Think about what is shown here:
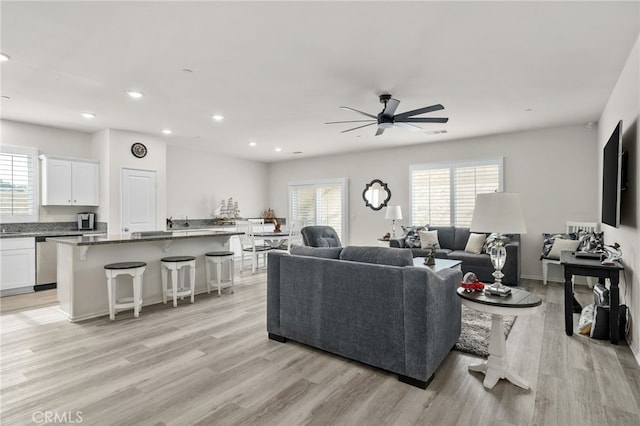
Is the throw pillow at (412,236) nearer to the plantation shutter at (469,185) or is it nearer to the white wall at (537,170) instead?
the white wall at (537,170)

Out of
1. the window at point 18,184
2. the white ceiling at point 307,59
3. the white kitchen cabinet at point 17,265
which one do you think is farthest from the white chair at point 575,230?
the window at point 18,184

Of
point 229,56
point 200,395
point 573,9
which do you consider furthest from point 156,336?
point 573,9

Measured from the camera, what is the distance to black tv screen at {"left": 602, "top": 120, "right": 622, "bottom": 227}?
3.05m

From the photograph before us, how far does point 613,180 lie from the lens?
326 centimetres

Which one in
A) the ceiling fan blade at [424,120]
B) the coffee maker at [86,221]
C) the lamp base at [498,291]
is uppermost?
the ceiling fan blade at [424,120]

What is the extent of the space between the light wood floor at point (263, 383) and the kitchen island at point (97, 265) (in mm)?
363

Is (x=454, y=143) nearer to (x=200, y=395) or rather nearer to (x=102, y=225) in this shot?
(x=200, y=395)

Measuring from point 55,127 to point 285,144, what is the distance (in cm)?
394

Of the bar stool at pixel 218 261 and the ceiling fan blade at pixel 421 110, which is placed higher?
the ceiling fan blade at pixel 421 110

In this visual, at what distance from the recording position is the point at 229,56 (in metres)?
3.07

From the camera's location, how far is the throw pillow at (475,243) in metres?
5.76

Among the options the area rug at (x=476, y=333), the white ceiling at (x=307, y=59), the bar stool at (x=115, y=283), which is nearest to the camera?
the white ceiling at (x=307, y=59)

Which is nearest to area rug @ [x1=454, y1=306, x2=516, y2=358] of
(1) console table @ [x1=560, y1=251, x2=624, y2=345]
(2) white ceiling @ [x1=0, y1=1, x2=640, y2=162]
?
(1) console table @ [x1=560, y1=251, x2=624, y2=345]

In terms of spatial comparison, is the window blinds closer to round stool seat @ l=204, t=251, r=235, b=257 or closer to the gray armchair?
the gray armchair
